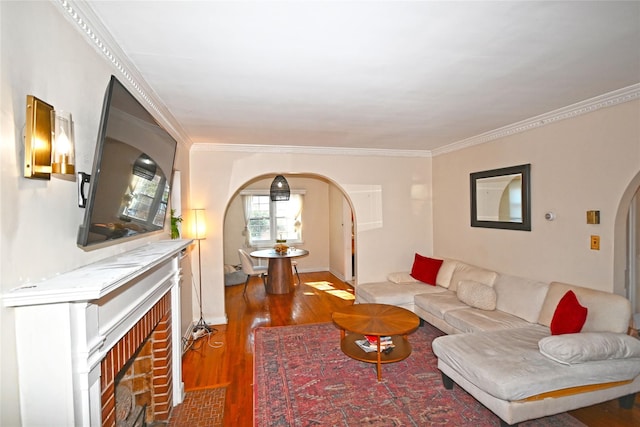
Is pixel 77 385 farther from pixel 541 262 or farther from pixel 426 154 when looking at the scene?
pixel 426 154

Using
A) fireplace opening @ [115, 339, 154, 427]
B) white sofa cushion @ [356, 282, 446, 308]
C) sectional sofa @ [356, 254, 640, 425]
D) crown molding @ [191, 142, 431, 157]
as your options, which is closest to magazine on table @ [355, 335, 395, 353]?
sectional sofa @ [356, 254, 640, 425]

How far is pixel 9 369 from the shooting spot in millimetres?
999

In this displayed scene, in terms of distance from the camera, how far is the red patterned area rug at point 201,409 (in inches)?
96.3

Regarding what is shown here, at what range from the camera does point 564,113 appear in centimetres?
306

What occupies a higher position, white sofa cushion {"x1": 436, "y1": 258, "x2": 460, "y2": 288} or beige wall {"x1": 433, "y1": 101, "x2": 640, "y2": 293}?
beige wall {"x1": 433, "y1": 101, "x2": 640, "y2": 293}

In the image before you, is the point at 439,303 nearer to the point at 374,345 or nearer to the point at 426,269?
the point at 426,269

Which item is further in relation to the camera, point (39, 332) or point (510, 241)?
point (510, 241)

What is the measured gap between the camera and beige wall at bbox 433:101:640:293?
2.67 m

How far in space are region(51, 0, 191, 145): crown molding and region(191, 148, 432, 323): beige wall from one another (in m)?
1.67

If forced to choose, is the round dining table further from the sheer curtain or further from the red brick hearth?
the red brick hearth

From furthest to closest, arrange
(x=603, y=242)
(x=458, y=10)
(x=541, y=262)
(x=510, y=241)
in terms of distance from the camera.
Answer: (x=510, y=241)
(x=541, y=262)
(x=603, y=242)
(x=458, y=10)

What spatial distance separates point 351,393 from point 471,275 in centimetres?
220

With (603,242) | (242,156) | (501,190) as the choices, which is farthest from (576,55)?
(242,156)

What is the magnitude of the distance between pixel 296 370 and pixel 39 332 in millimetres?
2466
